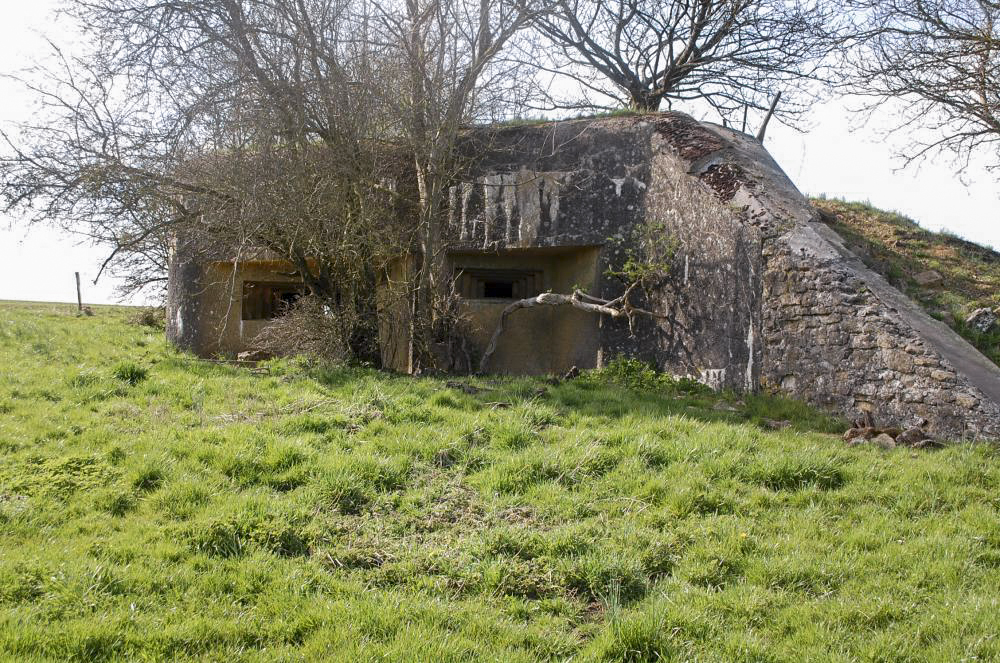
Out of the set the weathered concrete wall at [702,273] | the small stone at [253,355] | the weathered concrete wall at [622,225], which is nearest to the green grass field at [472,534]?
the weathered concrete wall at [702,273]

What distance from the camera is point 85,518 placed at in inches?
190

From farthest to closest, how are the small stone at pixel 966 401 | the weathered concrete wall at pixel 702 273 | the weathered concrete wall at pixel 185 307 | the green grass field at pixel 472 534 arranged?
1. the weathered concrete wall at pixel 185 307
2. the weathered concrete wall at pixel 702 273
3. the small stone at pixel 966 401
4. the green grass field at pixel 472 534

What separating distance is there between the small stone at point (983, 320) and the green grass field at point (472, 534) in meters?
3.48

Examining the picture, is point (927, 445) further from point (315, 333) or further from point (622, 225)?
point (315, 333)

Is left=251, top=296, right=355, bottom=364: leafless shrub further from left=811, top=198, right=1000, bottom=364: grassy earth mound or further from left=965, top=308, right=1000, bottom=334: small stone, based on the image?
left=965, top=308, right=1000, bottom=334: small stone

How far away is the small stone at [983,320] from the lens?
31.4 feet

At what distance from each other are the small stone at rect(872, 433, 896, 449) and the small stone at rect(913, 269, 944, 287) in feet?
15.1

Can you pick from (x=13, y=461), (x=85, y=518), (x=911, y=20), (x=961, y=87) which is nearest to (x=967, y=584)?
(x=85, y=518)

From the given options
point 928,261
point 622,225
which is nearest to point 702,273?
point 622,225

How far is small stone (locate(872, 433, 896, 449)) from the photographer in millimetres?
6730

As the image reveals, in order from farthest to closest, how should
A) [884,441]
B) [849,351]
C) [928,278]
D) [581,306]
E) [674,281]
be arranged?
[928,278] < [581,306] < [674,281] < [849,351] < [884,441]

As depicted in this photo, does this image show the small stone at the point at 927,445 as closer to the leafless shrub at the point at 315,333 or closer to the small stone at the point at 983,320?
the small stone at the point at 983,320

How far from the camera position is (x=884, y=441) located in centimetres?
682

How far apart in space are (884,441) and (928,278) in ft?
16.0
